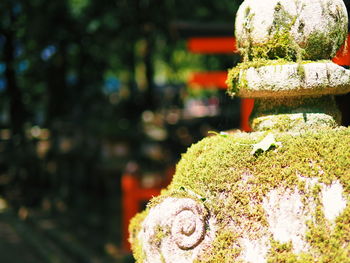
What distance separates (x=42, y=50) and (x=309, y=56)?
5700mm

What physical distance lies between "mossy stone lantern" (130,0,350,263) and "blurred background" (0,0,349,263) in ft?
7.09

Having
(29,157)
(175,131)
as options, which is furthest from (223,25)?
(29,157)

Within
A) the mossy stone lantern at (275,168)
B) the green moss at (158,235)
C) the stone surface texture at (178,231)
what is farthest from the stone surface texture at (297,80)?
the green moss at (158,235)

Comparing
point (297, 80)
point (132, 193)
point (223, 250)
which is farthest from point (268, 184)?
point (132, 193)

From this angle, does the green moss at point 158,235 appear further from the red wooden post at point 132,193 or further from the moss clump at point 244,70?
the red wooden post at point 132,193

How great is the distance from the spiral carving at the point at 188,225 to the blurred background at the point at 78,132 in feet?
8.05

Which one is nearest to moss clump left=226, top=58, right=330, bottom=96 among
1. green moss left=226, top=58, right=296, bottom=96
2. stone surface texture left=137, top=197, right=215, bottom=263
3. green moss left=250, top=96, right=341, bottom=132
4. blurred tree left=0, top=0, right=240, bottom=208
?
green moss left=226, top=58, right=296, bottom=96

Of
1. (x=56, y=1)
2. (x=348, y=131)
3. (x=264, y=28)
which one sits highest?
(x=56, y=1)

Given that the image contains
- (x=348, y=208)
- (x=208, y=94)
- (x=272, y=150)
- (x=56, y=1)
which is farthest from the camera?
(x=208, y=94)

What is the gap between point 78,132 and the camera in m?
9.23

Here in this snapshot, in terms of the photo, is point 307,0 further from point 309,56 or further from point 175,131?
point 175,131

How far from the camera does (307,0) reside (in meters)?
2.22

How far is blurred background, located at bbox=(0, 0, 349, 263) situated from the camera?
6.52 metres

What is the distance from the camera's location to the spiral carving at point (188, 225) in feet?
6.62
